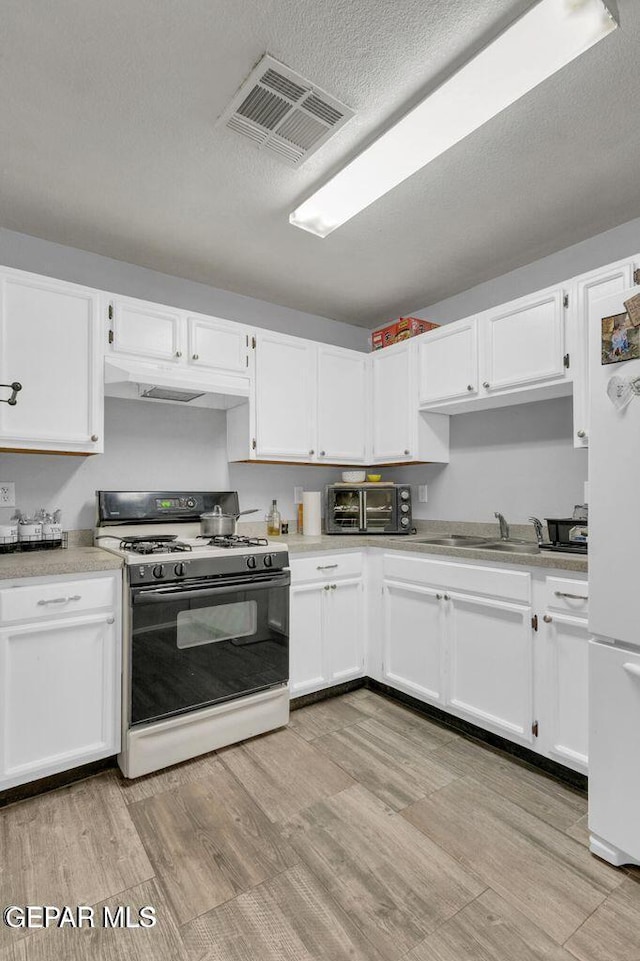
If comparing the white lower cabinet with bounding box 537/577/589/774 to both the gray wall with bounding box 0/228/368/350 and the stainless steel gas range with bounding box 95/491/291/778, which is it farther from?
the gray wall with bounding box 0/228/368/350

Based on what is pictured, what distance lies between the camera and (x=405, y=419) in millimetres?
3152

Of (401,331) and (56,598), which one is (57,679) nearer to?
(56,598)

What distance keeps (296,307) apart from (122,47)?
205 cm

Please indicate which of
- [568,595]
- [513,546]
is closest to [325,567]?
[513,546]

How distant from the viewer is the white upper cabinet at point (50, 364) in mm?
2174

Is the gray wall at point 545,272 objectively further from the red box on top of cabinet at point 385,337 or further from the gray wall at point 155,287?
the gray wall at point 155,287

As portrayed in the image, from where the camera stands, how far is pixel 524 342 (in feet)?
8.04

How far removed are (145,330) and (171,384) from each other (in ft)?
1.05

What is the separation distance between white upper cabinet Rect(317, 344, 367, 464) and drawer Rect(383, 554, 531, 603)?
819 mm

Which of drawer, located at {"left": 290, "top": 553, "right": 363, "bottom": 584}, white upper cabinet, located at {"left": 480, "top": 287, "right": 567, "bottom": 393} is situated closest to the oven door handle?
drawer, located at {"left": 290, "top": 553, "right": 363, "bottom": 584}

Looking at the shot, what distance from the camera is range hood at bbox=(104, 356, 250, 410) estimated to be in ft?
7.99

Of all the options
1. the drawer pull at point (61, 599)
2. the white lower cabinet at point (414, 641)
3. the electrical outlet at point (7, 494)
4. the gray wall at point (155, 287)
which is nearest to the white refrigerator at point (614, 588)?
the white lower cabinet at point (414, 641)

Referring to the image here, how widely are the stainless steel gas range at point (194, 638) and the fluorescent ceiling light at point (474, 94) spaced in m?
1.71

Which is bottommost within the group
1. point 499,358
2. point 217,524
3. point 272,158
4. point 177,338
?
point 217,524
